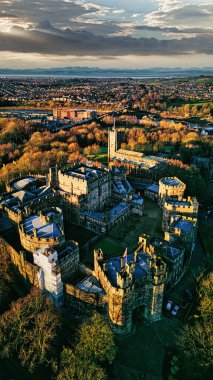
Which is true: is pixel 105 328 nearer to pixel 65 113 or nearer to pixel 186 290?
pixel 186 290

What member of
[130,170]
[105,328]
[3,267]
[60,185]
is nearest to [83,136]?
[130,170]

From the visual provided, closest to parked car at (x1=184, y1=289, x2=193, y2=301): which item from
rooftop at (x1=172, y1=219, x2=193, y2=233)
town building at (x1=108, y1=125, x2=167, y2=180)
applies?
rooftop at (x1=172, y1=219, x2=193, y2=233)

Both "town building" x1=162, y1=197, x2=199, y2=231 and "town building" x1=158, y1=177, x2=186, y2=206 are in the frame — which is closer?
"town building" x1=162, y1=197, x2=199, y2=231

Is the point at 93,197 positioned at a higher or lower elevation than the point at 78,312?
higher

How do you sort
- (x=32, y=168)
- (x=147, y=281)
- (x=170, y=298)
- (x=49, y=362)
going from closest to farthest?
(x=49, y=362)
(x=147, y=281)
(x=170, y=298)
(x=32, y=168)

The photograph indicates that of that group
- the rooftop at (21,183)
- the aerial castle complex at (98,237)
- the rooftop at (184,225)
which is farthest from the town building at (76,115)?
the rooftop at (184,225)

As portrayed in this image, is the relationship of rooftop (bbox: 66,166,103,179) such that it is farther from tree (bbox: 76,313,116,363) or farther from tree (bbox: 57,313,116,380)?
tree (bbox: 76,313,116,363)

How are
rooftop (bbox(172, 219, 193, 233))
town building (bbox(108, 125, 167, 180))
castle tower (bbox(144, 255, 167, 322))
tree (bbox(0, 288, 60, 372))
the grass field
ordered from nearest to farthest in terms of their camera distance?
tree (bbox(0, 288, 60, 372)) → castle tower (bbox(144, 255, 167, 322)) → rooftop (bbox(172, 219, 193, 233)) → the grass field → town building (bbox(108, 125, 167, 180))

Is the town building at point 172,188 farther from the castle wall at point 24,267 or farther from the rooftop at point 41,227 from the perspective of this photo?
the castle wall at point 24,267
